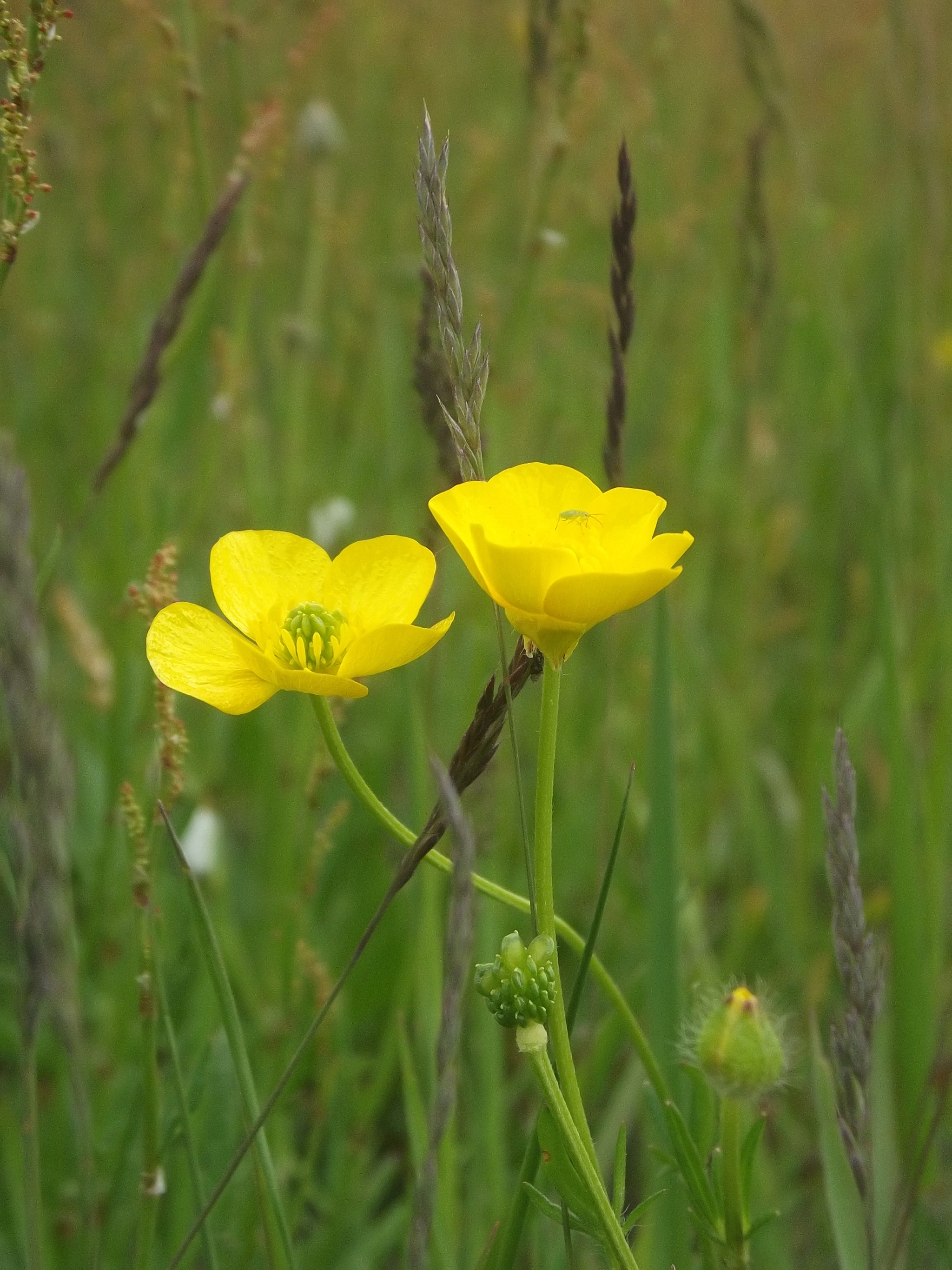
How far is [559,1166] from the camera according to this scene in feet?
1.84

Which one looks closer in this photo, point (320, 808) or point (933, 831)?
point (933, 831)

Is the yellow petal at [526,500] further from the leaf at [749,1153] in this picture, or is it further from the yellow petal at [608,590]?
the leaf at [749,1153]

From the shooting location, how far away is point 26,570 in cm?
43

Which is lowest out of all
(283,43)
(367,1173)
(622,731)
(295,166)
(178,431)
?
(367,1173)

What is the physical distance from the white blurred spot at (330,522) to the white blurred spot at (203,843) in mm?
643

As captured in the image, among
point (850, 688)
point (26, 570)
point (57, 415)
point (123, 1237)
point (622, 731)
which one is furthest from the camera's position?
point (57, 415)

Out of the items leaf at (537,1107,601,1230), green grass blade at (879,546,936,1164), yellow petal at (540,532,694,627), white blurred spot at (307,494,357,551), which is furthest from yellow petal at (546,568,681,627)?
white blurred spot at (307,494,357,551)

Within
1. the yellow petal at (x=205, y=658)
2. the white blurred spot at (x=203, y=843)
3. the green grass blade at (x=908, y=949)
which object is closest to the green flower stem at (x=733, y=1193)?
the yellow petal at (x=205, y=658)

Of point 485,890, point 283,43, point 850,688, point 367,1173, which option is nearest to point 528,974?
point 485,890

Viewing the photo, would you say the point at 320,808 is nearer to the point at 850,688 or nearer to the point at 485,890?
the point at 850,688

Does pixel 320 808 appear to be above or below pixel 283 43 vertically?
below

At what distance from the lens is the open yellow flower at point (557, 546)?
1.68 ft

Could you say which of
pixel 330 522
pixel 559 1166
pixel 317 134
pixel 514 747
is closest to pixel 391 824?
pixel 514 747

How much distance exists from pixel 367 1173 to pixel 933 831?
0.72 m
